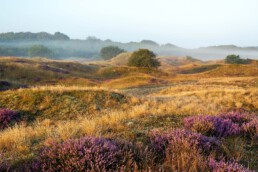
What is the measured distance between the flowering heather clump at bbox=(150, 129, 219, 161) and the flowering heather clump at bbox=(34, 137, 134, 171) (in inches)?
33.3

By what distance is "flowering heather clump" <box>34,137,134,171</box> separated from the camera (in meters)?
4.63

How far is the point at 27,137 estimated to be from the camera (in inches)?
300

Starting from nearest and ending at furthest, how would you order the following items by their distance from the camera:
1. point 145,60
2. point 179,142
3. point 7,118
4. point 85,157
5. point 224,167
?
point 224,167 → point 85,157 → point 179,142 → point 7,118 → point 145,60

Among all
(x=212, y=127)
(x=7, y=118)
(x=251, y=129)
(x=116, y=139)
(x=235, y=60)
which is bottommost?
(x=7, y=118)

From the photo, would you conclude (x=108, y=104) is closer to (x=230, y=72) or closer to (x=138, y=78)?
(x=138, y=78)

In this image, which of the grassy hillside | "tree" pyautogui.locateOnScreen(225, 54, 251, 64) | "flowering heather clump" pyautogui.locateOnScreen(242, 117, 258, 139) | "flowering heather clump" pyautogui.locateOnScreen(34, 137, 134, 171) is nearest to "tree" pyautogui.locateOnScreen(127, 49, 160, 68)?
"tree" pyautogui.locateOnScreen(225, 54, 251, 64)

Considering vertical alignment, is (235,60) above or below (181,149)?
above

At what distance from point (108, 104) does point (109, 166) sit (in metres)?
12.3

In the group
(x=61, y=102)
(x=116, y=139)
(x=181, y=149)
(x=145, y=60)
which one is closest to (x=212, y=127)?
(x=181, y=149)

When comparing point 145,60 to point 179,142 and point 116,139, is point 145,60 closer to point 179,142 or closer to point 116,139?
point 116,139

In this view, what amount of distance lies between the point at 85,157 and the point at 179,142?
2118 millimetres

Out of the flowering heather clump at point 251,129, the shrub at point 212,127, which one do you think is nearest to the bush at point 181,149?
the shrub at point 212,127

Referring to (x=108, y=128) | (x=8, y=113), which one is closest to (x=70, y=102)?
(x=8, y=113)

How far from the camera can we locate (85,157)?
471 cm
